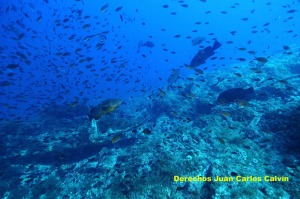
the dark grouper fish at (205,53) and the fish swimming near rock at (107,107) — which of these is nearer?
the fish swimming near rock at (107,107)

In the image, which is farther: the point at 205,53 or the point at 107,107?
the point at 205,53

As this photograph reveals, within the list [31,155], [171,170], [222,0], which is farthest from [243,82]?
[222,0]

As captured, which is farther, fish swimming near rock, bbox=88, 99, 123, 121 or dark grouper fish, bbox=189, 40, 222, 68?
dark grouper fish, bbox=189, 40, 222, 68

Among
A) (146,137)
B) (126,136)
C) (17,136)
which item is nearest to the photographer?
(146,137)

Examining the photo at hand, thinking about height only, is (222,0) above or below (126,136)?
above

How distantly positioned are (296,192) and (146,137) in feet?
20.7

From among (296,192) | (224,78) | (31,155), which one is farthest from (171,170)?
(224,78)

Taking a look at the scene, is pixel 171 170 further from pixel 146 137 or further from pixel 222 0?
pixel 222 0

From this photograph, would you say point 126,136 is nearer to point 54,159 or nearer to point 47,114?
point 54,159

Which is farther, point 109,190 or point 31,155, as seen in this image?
point 31,155

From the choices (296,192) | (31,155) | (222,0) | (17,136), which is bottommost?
(296,192)

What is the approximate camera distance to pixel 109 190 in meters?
6.49

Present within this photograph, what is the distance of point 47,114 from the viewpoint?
17375 millimetres

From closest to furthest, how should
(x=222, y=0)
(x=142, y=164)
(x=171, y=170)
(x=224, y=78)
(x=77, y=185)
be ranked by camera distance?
1. (x=171, y=170)
2. (x=142, y=164)
3. (x=77, y=185)
4. (x=224, y=78)
5. (x=222, y=0)
